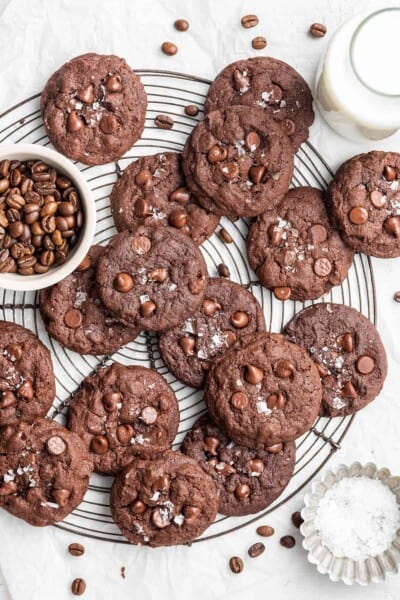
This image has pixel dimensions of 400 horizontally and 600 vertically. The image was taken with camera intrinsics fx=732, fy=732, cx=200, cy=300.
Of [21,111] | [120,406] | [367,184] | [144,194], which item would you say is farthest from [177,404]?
[21,111]

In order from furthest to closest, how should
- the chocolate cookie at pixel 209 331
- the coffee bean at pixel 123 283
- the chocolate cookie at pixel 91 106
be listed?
the chocolate cookie at pixel 209 331 → the chocolate cookie at pixel 91 106 → the coffee bean at pixel 123 283

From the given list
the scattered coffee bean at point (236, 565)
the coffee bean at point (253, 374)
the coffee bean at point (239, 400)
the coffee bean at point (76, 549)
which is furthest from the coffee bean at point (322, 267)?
the coffee bean at point (76, 549)

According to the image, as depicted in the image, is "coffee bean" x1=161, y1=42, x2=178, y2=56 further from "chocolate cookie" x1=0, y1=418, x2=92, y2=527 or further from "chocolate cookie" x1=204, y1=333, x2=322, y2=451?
"chocolate cookie" x1=0, y1=418, x2=92, y2=527

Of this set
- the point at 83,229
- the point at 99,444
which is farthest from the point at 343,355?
the point at 83,229

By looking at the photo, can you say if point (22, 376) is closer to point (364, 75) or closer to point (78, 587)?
point (78, 587)

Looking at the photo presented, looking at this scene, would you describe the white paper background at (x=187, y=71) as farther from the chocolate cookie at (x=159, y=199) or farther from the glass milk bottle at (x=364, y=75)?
the chocolate cookie at (x=159, y=199)

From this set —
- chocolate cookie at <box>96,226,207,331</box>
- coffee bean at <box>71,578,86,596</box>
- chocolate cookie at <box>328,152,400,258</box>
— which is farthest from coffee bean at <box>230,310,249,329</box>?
coffee bean at <box>71,578,86,596</box>
